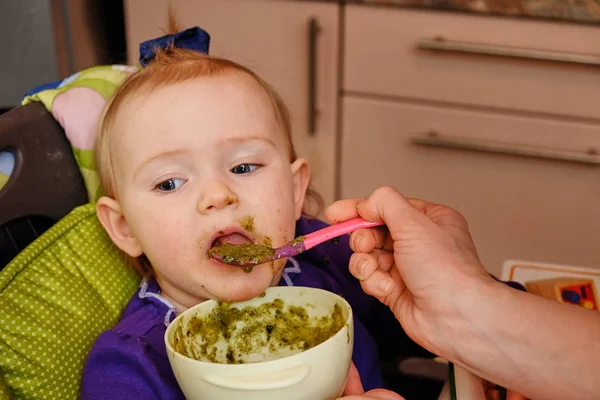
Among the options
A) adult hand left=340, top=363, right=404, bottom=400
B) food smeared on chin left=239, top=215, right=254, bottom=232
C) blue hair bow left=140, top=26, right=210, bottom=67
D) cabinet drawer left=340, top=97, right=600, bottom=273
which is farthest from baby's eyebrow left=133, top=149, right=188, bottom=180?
cabinet drawer left=340, top=97, right=600, bottom=273

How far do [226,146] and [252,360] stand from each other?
29 centimetres

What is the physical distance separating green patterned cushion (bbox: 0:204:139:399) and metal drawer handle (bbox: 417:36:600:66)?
1008mm

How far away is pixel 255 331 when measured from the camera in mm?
930

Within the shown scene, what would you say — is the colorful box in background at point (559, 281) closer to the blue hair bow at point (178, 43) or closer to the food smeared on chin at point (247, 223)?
the food smeared on chin at point (247, 223)

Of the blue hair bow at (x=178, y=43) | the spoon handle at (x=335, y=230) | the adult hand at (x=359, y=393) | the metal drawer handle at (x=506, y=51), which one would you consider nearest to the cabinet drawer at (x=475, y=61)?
the metal drawer handle at (x=506, y=51)

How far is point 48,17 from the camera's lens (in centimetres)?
182

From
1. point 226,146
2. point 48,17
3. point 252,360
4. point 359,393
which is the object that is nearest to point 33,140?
point 226,146

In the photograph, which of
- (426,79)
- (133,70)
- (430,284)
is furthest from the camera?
(426,79)

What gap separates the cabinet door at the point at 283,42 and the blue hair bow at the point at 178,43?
682 millimetres

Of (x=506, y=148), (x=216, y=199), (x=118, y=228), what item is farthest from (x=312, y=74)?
(x=216, y=199)

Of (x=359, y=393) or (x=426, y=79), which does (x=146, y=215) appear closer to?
(x=359, y=393)

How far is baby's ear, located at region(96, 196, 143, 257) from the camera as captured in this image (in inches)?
40.8

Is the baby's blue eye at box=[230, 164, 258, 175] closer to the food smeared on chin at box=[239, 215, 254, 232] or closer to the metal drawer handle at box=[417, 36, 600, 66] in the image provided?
the food smeared on chin at box=[239, 215, 254, 232]

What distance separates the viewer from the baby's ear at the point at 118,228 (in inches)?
40.8
